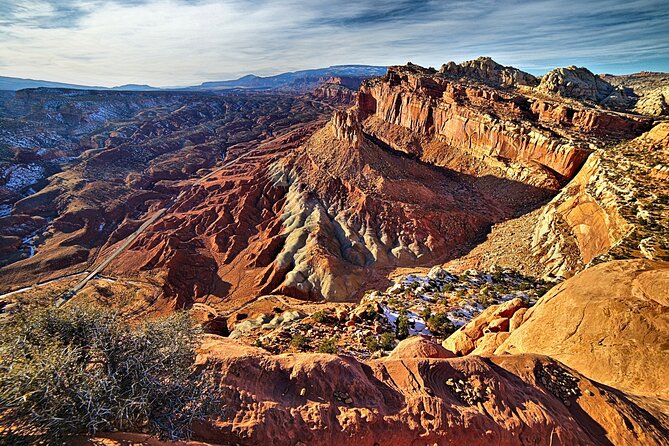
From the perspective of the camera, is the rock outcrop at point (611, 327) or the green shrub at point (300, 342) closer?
the rock outcrop at point (611, 327)

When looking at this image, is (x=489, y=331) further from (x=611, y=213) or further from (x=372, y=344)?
(x=611, y=213)

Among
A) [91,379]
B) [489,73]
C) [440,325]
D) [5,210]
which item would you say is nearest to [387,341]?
[440,325]

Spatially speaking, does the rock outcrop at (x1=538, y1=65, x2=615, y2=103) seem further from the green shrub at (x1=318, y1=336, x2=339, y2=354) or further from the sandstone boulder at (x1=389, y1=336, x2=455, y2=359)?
the sandstone boulder at (x1=389, y1=336, x2=455, y2=359)

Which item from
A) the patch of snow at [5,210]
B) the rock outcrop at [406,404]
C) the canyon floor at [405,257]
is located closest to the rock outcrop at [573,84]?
the canyon floor at [405,257]

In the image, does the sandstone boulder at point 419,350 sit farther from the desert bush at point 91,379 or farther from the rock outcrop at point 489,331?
the desert bush at point 91,379

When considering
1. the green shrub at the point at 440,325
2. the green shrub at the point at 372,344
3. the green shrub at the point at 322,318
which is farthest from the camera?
the green shrub at the point at 322,318

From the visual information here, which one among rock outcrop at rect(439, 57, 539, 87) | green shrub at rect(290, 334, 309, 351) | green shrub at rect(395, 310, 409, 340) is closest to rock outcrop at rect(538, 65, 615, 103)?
rock outcrop at rect(439, 57, 539, 87)

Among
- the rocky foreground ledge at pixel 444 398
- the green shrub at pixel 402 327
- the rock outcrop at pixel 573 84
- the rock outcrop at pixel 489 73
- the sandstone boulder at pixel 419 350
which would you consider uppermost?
the rock outcrop at pixel 489 73
